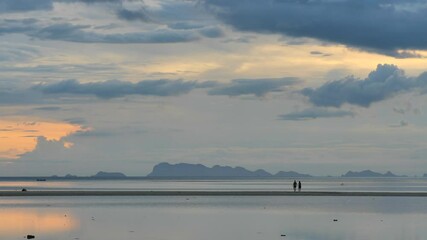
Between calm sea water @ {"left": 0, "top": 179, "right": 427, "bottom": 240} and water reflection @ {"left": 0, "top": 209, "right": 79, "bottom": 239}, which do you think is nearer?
calm sea water @ {"left": 0, "top": 179, "right": 427, "bottom": 240}

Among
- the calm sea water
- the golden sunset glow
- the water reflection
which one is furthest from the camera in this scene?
the golden sunset glow

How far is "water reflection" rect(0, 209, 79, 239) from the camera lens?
40.4 metres

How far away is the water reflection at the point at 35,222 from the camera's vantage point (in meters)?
40.4

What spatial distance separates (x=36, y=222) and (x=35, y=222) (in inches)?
2.5

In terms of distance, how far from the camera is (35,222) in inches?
1847

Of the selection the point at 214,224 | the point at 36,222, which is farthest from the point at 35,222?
the point at 214,224

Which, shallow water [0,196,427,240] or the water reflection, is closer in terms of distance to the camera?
shallow water [0,196,427,240]

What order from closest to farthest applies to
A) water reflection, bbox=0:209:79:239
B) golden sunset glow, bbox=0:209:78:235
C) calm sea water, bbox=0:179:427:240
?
calm sea water, bbox=0:179:427:240 → water reflection, bbox=0:209:79:239 → golden sunset glow, bbox=0:209:78:235

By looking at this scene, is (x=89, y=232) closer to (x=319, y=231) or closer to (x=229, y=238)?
Answer: (x=229, y=238)

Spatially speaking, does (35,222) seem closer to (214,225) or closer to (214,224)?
(214,224)

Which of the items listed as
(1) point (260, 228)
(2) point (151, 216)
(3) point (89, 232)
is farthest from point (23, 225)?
(1) point (260, 228)

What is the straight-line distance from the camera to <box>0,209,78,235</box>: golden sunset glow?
41.7 meters

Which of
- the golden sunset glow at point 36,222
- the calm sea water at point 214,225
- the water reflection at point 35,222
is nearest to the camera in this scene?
the calm sea water at point 214,225

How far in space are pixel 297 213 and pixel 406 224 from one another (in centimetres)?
1144
